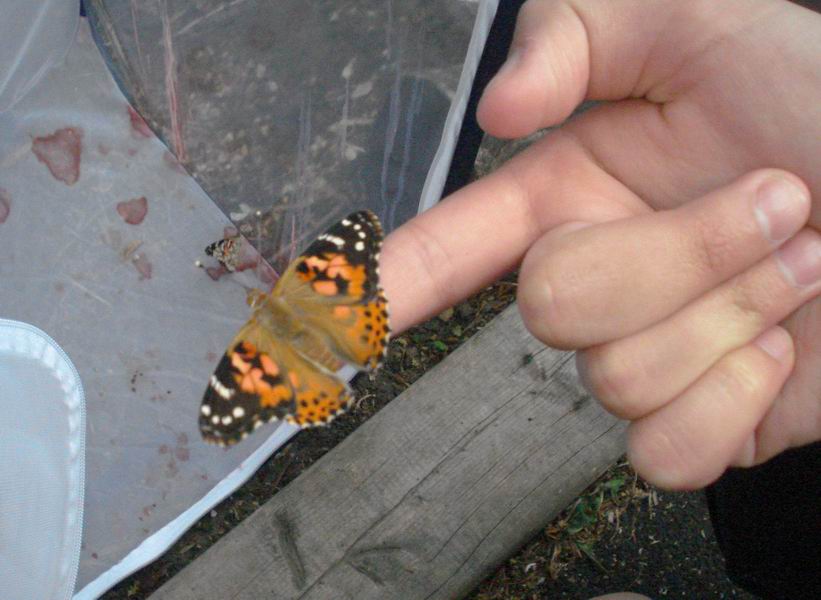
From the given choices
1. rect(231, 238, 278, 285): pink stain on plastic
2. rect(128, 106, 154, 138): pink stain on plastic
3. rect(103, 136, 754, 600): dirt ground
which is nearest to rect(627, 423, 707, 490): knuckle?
rect(103, 136, 754, 600): dirt ground

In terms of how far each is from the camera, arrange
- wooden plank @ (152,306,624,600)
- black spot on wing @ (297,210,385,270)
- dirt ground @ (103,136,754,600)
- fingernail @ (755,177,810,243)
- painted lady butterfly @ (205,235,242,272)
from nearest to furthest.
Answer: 1. fingernail @ (755,177,810,243)
2. black spot on wing @ (297,210,385,270)
3. wooden plank @ (152,306,624,600)
4. dirt ground @ (103,136,754,600)
5. painted lady butterfly @ (205,235,242,272)

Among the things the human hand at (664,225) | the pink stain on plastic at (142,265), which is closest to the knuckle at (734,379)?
the human hand at (664,225)

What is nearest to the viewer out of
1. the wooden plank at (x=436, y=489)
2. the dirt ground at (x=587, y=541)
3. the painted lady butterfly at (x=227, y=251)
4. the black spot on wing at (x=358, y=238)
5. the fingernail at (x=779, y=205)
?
the fingernail at (x=779, y=205)

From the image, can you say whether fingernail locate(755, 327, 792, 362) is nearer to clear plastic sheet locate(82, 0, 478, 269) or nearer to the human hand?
the human hand

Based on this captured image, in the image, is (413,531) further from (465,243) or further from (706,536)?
(706,536)

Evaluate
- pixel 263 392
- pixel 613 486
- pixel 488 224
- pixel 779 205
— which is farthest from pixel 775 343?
pixel 613 486

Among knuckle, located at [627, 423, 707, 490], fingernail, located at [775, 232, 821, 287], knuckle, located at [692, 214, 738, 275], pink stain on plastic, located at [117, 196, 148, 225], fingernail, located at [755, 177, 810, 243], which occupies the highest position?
fingernail, located at [755, 177, 810, 243]

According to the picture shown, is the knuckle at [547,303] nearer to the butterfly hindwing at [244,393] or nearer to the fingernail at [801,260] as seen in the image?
the fingernail at [801,260]

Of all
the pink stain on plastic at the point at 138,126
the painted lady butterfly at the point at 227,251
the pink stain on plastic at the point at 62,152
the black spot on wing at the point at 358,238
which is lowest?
the painted lady butterfly at the point at 227,251
